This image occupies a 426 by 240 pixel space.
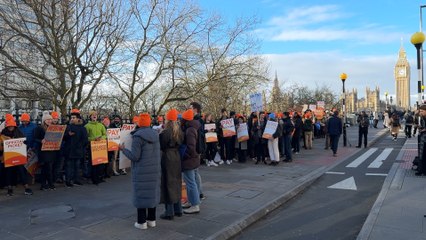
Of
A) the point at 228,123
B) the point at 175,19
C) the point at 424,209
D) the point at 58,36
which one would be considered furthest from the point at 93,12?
the point at 424,209

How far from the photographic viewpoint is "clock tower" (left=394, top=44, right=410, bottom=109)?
7812cm

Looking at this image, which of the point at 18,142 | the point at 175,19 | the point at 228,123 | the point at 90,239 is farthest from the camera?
the point at 175,19

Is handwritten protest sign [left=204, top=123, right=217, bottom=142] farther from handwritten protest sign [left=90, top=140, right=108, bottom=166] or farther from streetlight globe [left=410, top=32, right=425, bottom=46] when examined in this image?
streetlight globe [left=410, top=32, right=425, bottom=46]

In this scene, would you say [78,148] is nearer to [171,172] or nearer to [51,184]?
[51,184]

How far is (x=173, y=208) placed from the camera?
6.52 meters

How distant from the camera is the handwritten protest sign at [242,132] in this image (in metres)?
13.4

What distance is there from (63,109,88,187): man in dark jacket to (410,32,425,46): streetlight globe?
32.0 ft

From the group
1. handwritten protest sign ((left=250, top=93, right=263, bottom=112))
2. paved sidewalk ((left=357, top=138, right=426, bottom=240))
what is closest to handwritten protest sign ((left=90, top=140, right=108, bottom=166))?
handwritten protest sign ((left=250, top=93, right=263, bottom=112))

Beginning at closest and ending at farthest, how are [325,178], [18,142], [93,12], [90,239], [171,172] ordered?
[90,239], [171,172], [18,142], [325,178], [93,12]

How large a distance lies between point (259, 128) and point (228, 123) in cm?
122

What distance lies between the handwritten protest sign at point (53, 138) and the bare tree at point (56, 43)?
5666mm

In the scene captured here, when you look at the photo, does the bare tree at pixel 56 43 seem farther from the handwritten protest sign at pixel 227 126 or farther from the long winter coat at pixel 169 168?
the long winter coat at pixel 169 168

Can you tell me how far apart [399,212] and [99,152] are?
6905 mm

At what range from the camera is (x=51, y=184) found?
9023 millimetres
